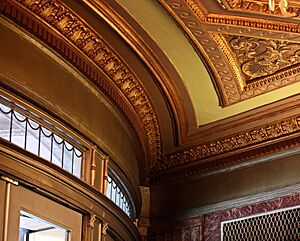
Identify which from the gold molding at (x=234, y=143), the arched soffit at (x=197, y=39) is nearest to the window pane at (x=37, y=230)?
the arched soffit at (x=197, y=39)

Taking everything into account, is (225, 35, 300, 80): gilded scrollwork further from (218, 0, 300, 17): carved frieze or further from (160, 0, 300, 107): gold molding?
(218, 0, 300, 17): carved frieze

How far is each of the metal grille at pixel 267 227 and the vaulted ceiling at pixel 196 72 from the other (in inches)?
20.6

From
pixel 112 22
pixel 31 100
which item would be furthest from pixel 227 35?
pixel 31 100

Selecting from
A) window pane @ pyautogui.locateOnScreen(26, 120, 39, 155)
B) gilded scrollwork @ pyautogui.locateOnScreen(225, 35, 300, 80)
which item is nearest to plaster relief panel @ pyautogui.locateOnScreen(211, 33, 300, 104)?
gilded scrollwork @ pyautogui.locateOnScreen(225, 35, 300, 80)

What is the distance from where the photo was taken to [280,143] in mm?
6227

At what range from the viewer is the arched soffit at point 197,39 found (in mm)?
5137

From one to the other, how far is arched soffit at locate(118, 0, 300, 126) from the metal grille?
0.87 metres

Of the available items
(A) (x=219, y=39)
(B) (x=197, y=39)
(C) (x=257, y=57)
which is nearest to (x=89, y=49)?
(B) (x=197, y=39)

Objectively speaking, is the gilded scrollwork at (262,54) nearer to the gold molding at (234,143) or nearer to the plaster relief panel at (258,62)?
the plaster relief panel at (258,62)

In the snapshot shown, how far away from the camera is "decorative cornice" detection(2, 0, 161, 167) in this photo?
4.48 metres

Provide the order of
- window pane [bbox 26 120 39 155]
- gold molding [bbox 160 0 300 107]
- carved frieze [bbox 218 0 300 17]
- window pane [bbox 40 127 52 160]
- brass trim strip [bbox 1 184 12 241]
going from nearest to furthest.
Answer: brass trim strip [bbox 1 184 12 241], window pane [bbox 26 120 39 155], window pane [bbox 40 127 52 160], carved frieze [bbox 218 0 300 17], gold molding [bbox 160 0 300 107]

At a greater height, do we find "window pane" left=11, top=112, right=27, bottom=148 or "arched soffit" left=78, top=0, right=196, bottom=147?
"arched soffit" left=78, top=0, right=196, bottom=147

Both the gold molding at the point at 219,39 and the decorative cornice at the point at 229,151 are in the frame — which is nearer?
the gold molding at the point at 219,39

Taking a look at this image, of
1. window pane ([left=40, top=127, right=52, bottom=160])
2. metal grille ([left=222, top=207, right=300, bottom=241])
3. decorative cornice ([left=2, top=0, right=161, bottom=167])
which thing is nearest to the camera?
window pane ([left=40, top=127, right=52, bottom=160])
